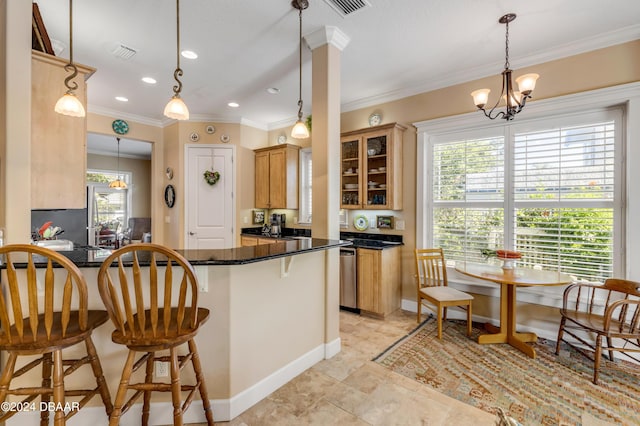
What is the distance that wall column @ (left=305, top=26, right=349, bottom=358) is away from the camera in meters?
2.64

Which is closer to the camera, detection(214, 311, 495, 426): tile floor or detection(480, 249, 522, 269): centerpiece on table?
detection(214, 311, 495, 426): tile floor

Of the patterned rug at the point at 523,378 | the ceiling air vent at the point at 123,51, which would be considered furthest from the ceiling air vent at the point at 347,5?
the patterned rug at the point at 523,378

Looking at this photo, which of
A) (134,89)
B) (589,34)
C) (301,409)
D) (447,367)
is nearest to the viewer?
(301,409)

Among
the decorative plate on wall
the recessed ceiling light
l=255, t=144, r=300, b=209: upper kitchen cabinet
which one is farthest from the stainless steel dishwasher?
the recessed ceiling light

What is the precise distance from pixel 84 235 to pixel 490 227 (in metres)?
5.92

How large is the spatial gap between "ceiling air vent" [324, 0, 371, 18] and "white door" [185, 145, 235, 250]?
10.7 ft

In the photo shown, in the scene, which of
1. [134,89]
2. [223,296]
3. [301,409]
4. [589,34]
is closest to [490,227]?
[589,34]

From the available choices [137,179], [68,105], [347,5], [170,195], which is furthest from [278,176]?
[137,179]

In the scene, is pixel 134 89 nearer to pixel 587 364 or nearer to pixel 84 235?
pixel 84 235

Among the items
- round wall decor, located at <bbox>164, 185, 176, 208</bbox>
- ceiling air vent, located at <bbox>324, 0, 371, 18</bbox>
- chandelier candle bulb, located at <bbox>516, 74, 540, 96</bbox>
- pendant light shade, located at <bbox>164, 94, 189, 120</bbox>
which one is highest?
ceiling air vent, located at <bbox>324, 0, 371, 18</bbox>

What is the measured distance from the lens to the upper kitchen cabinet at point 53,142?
2.09 m

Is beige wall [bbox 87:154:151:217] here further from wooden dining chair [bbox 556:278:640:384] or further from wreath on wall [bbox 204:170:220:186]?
wooden dining chair [bbox 556:278:640:384]

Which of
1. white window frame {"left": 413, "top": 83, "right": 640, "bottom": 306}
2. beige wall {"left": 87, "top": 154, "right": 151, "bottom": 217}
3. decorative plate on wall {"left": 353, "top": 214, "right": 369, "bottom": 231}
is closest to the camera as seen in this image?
white window frame {"left": 413, "top": 83, "right": 640, "bottom": 306}

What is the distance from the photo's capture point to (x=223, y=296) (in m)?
1.88
